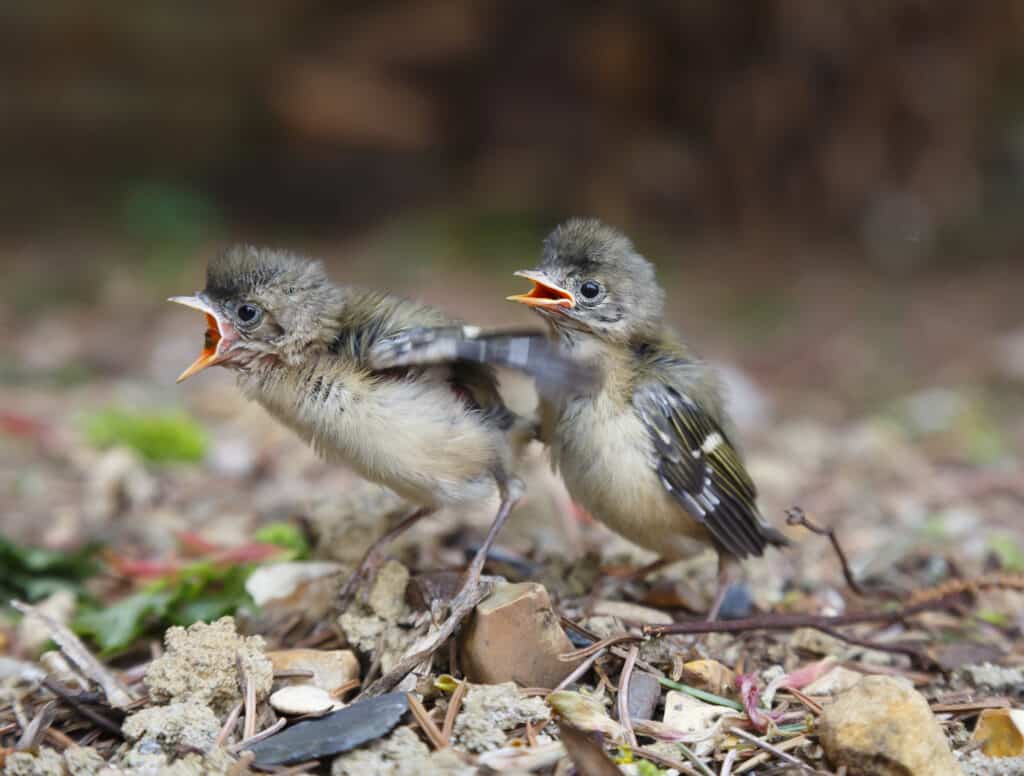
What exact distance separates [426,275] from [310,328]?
560 cm

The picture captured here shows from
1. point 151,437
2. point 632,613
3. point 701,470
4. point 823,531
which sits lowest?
point 632,613

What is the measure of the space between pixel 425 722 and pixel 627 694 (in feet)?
1.78

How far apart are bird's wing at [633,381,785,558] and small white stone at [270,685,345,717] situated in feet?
3.98

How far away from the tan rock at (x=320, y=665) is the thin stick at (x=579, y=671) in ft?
1.88

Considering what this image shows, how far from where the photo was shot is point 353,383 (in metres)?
3.13

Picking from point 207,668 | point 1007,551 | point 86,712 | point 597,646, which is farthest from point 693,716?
point 1007,551

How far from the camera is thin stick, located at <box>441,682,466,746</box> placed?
105 inches

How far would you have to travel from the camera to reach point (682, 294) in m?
8.79

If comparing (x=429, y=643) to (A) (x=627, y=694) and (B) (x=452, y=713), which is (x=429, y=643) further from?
(A) (x=627, y=694)

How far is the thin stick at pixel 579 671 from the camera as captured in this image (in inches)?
114

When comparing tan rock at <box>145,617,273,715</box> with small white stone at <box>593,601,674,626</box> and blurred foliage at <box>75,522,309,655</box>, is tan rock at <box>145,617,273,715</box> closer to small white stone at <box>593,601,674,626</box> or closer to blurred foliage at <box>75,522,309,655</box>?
blurred foliage at <box>75,522,309,655</box>

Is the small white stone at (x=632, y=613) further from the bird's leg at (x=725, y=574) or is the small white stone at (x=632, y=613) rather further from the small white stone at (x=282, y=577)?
the small white stone at (x=282, y=577)

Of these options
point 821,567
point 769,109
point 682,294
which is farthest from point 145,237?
point 821,567

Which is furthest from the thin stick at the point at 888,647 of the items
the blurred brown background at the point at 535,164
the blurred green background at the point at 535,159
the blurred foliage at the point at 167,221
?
the blurred foliage at the point at 167,221
